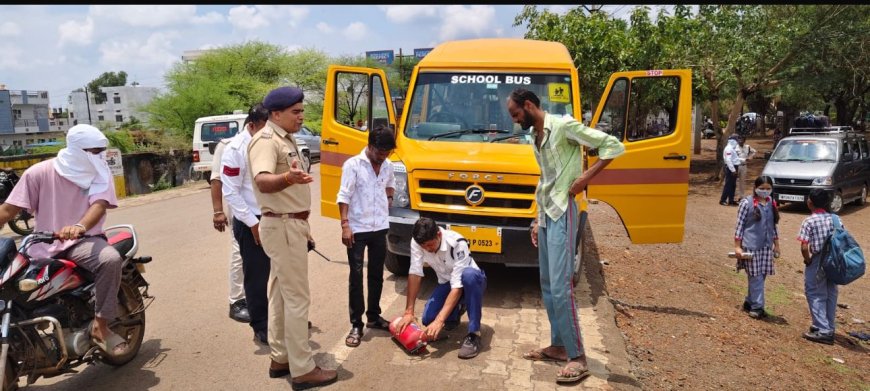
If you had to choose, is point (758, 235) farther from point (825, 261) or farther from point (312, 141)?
point (312, 141)

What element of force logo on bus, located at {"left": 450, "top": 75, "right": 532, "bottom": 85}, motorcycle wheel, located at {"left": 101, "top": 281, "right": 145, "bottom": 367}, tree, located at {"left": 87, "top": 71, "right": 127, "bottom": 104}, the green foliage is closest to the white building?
tree, located at {"left": 87, "top": 71, "right": 127, "bottom": 104}

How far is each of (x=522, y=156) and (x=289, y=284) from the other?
2.60 meters

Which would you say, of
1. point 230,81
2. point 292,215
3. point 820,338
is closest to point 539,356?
point 292,215

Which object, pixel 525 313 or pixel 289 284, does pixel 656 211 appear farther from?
pixel 289 284

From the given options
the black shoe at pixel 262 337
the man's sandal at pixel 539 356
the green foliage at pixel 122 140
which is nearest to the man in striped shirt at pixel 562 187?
the man's sandal at pixel 539 356

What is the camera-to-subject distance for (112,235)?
4.34m

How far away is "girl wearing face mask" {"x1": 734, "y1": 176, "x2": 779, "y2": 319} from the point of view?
19.4ft

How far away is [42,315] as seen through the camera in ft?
11.3

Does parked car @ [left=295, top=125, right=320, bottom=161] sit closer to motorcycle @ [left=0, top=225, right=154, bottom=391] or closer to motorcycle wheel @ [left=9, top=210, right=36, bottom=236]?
motorcycle wheel @ [left=9, top=210, right=36, bottom=236]

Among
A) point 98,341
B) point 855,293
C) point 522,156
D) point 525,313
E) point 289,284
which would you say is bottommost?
point 855,293

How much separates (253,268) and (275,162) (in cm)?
111

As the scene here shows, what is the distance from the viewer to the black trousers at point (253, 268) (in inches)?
163

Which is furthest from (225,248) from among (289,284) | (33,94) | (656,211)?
(33,94)

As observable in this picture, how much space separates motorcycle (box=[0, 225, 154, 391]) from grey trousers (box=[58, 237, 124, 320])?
8 cm
